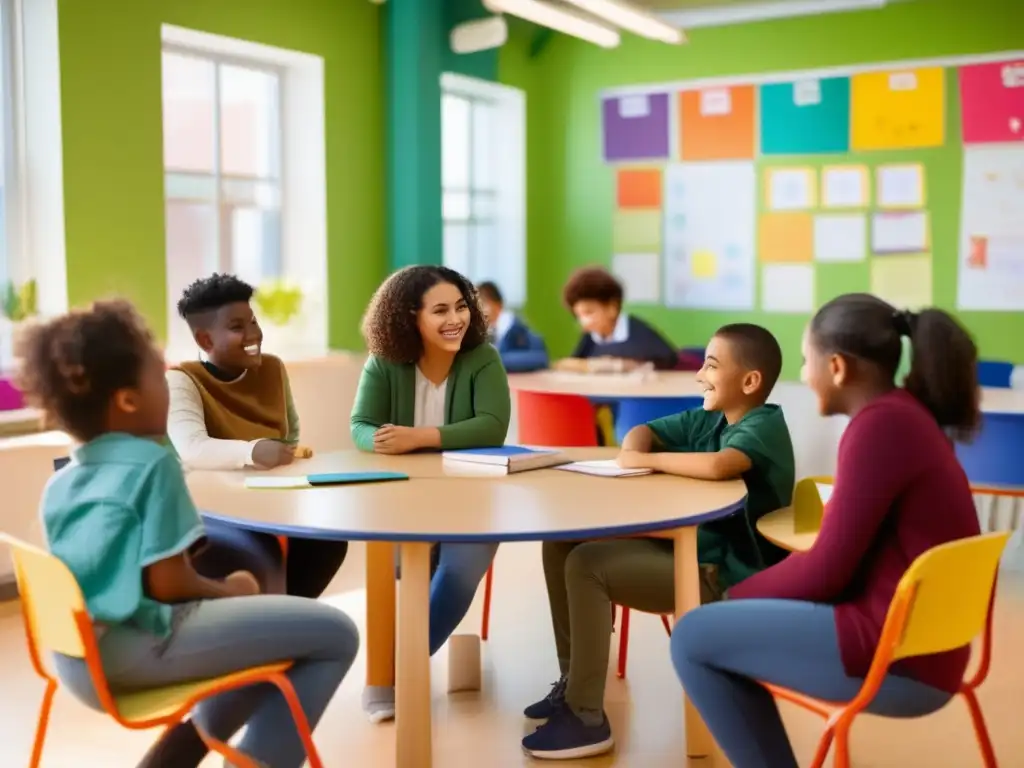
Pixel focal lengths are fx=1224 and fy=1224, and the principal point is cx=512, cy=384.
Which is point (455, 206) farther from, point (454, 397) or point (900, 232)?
point (454, 397)

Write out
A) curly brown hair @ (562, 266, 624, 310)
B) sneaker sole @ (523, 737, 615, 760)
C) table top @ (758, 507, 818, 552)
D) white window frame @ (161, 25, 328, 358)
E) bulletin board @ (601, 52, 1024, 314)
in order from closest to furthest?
table top @ (758, 507, 818, 552)
sneaker sole @ (523, 737, 615, 760)
curly brown hair @ (562, 266, 624, 310)
white window frame @ (161, 25, 328, 358)
bulletin board @ (601, 52, 1024, 314)

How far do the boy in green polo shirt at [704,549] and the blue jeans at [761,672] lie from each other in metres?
0.50

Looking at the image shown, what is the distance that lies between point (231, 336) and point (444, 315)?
540mm

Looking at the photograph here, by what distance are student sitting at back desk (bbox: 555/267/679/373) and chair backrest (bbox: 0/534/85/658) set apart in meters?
3.40

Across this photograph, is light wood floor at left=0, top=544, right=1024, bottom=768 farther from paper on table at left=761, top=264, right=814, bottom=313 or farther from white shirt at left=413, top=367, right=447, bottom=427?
paper on table at left=761, top=264, right=814, bottom=313

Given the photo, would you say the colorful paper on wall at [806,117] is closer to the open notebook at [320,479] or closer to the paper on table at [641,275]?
the paper on table at [641,275]

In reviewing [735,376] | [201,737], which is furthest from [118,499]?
[735,376]

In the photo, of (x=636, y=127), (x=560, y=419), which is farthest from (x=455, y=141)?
(x=560, y=419)

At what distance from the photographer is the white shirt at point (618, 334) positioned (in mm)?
5438

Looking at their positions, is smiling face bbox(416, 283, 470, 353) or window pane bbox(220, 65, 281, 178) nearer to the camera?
smiling face bbox(416, 283, 470, 353)

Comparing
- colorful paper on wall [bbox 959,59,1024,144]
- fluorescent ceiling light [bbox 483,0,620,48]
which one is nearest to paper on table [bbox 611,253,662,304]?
fluorescent ceiling light [bbox 483,0,620,48]

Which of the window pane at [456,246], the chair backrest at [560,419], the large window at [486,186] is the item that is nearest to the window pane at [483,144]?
the large window at [486,186]

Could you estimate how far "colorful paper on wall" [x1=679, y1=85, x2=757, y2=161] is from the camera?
707 cm

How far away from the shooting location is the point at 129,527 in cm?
189
